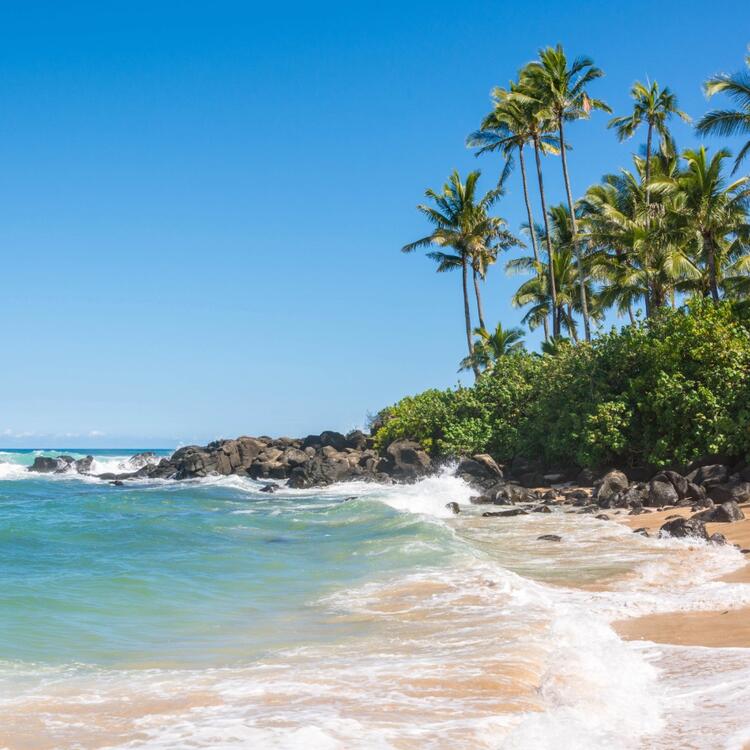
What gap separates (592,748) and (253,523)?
16.3 meters

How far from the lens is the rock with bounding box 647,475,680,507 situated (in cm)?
1825

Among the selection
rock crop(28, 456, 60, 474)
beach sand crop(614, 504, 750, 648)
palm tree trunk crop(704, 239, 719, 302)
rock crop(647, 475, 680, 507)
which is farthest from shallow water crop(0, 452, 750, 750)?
rock crop(28, 456, 60, 474)

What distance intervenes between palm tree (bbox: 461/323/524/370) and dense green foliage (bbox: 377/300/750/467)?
8.22m

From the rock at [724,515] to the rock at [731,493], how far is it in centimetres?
160

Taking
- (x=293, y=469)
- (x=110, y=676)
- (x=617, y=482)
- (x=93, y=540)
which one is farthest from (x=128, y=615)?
(x=293, y=469)

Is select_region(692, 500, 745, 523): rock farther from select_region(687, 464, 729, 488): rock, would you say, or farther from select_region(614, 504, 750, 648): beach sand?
select_region(614, 504, 750, 648): beach sand

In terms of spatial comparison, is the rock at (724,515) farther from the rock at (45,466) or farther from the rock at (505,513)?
the rock at (45,466)

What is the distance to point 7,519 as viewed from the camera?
66.2 feet

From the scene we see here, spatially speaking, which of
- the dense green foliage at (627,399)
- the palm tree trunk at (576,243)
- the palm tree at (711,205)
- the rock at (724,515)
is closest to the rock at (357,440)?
the dense green foliage at (627,399)

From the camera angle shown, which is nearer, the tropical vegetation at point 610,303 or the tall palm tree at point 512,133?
the tropical vegetation at point 610,303

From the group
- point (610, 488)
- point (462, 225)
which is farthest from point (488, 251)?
point (610, 488)

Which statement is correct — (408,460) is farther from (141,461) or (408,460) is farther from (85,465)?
(141,461)

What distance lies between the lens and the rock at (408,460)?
3048cm

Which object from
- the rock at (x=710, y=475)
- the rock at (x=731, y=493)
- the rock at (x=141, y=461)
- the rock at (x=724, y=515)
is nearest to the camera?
the rock at (x=724, y=515)
